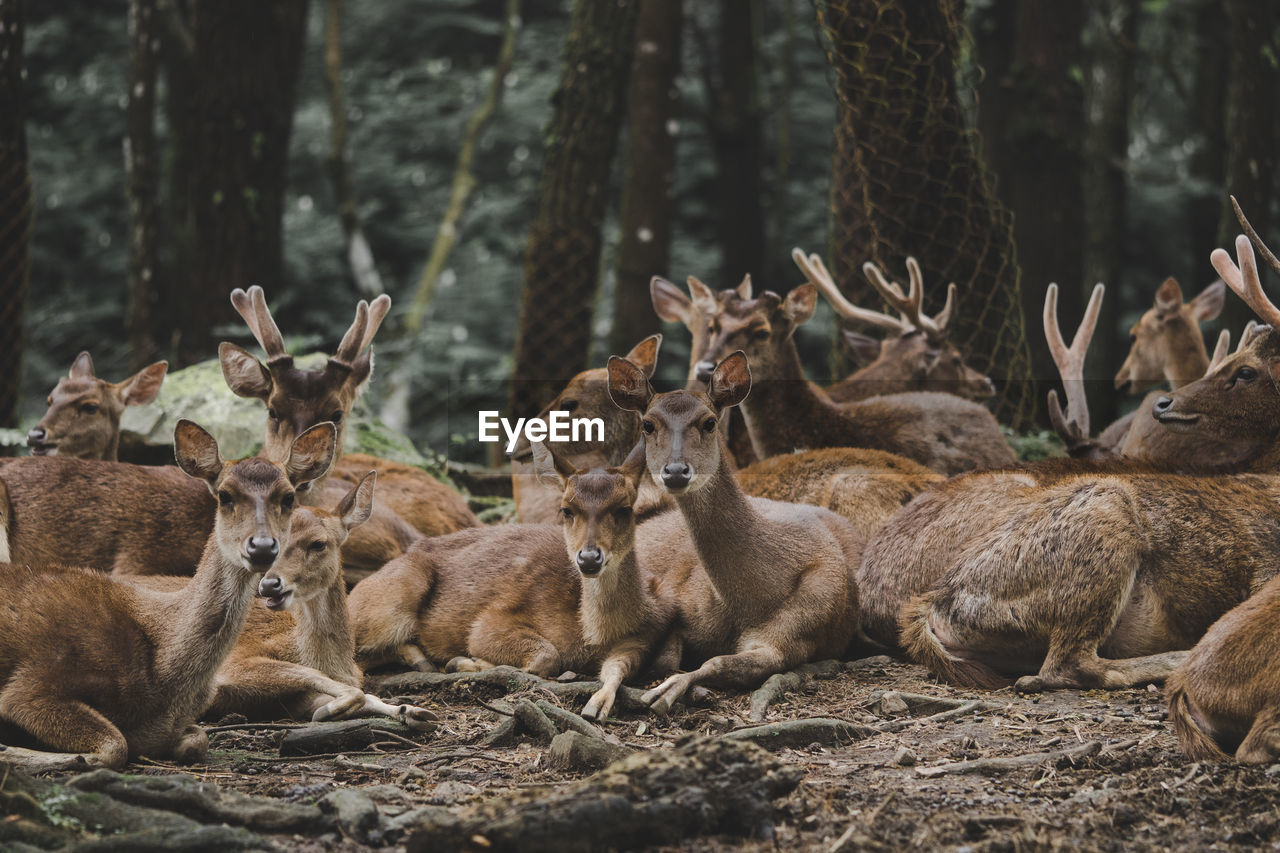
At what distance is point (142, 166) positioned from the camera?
50.5 ft

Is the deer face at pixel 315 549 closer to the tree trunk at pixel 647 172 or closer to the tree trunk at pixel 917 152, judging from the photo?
the tree trunk at pixel 917 152

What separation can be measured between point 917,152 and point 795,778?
7205mm

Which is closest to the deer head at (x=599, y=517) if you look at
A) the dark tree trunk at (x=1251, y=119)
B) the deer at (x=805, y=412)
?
the deer at (x=805, y=412)

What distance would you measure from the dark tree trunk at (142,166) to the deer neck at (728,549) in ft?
34.8

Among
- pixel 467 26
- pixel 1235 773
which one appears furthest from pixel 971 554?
pixel 467 26

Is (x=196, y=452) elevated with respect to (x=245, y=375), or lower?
lower

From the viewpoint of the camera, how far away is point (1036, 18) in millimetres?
13734

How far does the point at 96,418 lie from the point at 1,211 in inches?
150

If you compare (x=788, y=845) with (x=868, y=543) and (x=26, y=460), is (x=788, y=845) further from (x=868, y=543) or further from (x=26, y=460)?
(x=26, y=460)

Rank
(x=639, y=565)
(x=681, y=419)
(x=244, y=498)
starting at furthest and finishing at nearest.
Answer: (x=639, y=565), (x=681, y=419), (x=244, y=498)

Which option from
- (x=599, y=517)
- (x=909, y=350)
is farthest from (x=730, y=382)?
(x=909, y=350)

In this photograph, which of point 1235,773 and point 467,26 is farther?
point 467,26

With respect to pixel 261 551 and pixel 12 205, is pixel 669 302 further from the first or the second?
pixel 12 205

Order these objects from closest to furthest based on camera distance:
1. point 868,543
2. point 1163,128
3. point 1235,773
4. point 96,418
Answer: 1. point 1235,773
2. point 868,543
3. point 96,418
4. point 1163,128
